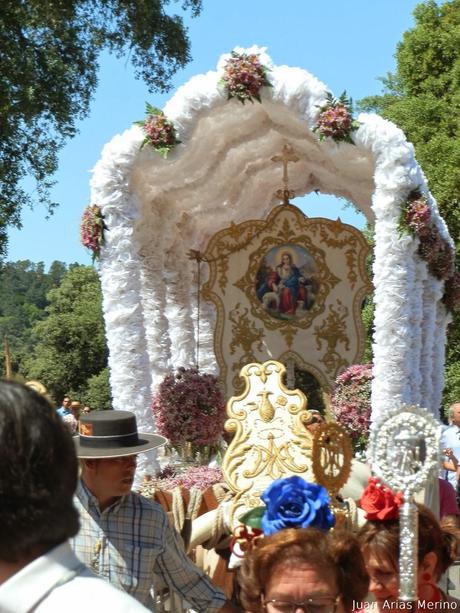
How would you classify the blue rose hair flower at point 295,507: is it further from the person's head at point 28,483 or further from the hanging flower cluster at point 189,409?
the hanging flower cluster at point 189,409

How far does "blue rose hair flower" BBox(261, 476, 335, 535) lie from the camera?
12.5ft

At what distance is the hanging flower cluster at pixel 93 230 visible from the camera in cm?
1420

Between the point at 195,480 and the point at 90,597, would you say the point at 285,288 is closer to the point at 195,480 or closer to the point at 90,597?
the point at 195,480

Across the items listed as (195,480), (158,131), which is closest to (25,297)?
(158,131)

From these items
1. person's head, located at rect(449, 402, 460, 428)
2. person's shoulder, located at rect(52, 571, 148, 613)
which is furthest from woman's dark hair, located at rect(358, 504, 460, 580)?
person's head, located at rect(449, 402, 460, 428)

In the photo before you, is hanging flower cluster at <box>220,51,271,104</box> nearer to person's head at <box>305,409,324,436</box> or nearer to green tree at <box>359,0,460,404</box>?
person's head at <box>305,409,324,436</box>

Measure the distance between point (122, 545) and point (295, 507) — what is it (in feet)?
3.50

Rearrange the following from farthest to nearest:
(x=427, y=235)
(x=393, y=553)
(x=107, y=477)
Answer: (x=427, y=235) < (x=107, y=477) < (x=393, y=553)

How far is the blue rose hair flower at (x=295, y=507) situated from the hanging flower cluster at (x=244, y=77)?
10411 millimetres

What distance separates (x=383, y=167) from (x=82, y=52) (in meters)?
10.1

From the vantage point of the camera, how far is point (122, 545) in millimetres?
4699

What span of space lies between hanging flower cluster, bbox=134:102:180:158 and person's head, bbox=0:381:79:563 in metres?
12.3

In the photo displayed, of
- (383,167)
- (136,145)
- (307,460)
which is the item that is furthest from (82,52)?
(307,460)

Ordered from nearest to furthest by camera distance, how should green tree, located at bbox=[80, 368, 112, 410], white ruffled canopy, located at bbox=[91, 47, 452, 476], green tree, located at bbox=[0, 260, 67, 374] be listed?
1. white ruffled canopy, located at bbox=[91, 47, 452, 476]
2. green tree, located at bbox=[80, 368, 112, 410]
3. green tree, located at bbox=[0, 260, 67, 374]
